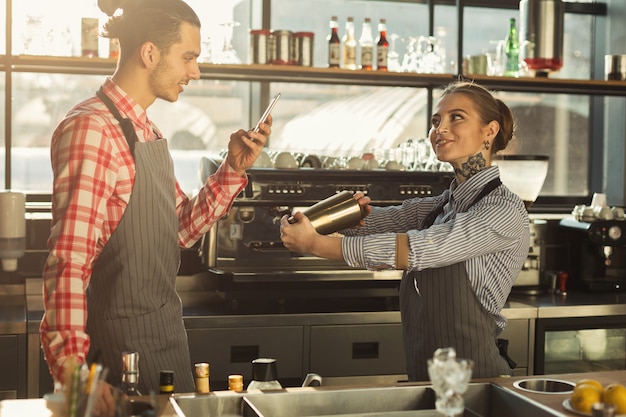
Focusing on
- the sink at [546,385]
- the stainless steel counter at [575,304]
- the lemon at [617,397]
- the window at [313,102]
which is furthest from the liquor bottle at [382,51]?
the lemon at [617,397]

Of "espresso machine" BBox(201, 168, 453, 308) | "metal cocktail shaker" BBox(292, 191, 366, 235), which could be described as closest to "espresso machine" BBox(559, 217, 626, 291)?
"espresso machine" BBox(201, 168, 453, 308)

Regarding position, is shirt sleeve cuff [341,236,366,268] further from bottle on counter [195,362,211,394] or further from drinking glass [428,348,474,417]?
drinking glass [428,348,474,417]

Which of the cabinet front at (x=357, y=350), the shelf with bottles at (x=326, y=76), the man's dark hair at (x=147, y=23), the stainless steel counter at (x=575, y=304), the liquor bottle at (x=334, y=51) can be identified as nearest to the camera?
the man's dark hair at (x=147, y=23)

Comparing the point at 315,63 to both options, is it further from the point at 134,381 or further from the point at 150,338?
the point at 134,381

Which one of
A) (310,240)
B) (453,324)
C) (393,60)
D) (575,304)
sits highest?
(393,60)

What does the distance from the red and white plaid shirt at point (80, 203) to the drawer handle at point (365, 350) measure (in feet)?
4.90

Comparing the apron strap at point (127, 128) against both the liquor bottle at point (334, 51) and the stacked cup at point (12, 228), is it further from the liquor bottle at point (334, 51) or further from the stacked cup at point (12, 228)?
the liquor bottle at point (334, 51)

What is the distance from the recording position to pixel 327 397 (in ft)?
6.23

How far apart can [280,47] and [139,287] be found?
1904 mm

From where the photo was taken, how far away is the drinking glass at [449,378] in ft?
4.91

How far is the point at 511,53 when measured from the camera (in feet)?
13.6

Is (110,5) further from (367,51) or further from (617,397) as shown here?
(367,51)

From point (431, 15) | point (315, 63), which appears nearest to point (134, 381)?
point (315, 63)

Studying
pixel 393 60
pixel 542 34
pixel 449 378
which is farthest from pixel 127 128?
pixel 542 34
